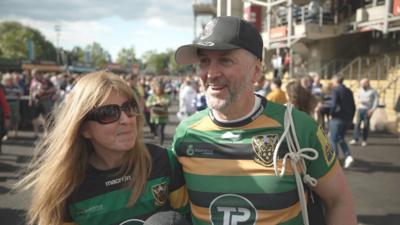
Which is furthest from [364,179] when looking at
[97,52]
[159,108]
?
[97,52]

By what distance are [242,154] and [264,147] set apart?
0.11 metres

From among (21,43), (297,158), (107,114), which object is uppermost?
(21,43)

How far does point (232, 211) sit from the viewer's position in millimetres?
1913

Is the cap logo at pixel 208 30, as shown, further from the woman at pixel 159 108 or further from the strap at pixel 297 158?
the woman at pixel 159 108

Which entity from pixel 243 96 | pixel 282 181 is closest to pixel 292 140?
pixel 282 181

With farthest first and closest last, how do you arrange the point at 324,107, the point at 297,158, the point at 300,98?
the point at 324,107 → the point at 300,98 → the point at 297,158

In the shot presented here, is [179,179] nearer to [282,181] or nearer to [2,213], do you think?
[282,181]

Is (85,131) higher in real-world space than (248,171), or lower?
higher

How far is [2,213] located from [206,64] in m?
4.60

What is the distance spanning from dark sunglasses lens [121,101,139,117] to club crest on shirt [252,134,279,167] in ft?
2.19

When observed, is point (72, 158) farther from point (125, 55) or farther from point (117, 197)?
point (125, 55)

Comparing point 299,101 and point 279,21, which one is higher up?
point 279,21

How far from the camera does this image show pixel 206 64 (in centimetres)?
203

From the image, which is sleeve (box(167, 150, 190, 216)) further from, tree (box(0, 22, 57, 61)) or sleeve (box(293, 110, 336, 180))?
tree (box(0, 22, 57, 61))
